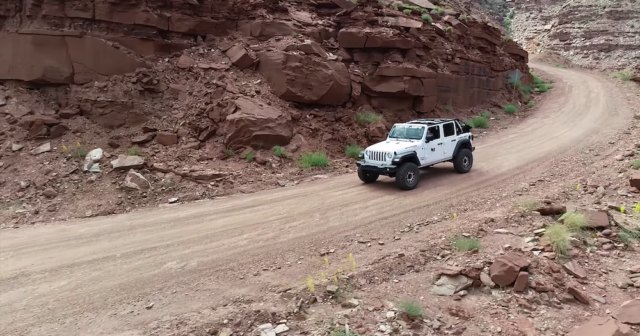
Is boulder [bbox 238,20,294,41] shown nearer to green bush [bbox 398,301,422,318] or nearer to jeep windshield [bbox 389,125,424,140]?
jeep windshield [bbox 389,125,424,140]

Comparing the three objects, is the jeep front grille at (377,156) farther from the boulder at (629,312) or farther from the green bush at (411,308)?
the boulder at (629,312)

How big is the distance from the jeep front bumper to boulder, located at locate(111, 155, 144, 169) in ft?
22.1

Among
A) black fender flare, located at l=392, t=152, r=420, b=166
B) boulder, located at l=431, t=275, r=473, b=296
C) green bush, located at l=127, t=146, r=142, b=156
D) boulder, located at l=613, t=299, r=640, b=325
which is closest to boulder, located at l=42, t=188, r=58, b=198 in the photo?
green bush, located at l=127, t=146, r=142, b=156

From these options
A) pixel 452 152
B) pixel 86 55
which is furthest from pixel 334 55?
pixel 86 55

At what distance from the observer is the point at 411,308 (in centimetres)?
491

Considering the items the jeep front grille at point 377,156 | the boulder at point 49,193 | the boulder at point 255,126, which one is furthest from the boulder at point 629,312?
the boulder at point 49,193

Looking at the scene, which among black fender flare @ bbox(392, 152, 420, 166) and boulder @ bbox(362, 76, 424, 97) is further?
boulder @ bbox(362, 76, 424, 97)

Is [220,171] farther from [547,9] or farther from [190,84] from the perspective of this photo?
[547,9]

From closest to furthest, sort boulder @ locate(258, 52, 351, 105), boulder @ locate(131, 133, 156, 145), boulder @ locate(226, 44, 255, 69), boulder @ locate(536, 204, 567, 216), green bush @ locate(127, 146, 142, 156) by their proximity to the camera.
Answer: boulder @ locate(536, 204, 567, 216) → green bush @ locate(127, 146, 142, 156) → boulder @ locate(131, 133, 156, 145) → boulder @ locate(258, 52, 351, 105) → boulder @ locate(226, 44, 255, 69)

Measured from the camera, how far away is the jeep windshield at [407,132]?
11549 millimetres

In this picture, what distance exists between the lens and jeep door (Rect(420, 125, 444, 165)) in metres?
11.4

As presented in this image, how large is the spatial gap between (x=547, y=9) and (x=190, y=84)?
54.1m

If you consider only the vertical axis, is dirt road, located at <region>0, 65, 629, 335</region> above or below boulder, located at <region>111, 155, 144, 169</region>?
below

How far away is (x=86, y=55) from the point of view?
1410 cm
